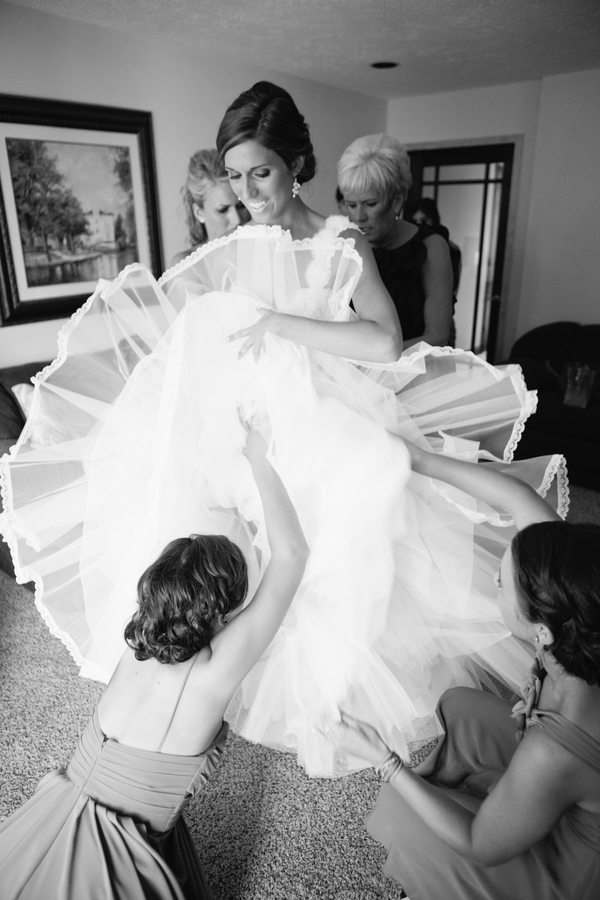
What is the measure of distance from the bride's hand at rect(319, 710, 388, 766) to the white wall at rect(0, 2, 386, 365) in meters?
2.73

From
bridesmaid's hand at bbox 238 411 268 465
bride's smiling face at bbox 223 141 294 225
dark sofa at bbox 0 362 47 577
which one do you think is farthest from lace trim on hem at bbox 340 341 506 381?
dark sofa at bbox 0 362 47 577

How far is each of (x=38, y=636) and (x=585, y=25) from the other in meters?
4.38

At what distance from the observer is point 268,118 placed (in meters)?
1.40

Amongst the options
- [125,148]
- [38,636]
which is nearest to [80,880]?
[38,636]

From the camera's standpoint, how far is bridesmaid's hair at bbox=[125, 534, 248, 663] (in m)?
1.19

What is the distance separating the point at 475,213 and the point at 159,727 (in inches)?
226

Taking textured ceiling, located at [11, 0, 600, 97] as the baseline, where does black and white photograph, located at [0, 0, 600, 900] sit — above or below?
below

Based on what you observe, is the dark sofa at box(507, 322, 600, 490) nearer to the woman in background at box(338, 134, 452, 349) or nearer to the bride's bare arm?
the woman in background at box(338, 134, 452, 349)

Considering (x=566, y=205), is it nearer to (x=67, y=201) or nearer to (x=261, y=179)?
(x=67, y=201)

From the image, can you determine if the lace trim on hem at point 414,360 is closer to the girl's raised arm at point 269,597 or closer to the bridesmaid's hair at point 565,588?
the girl's raised arm at point 269,597

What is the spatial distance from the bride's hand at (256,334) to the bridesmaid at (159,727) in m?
0.41

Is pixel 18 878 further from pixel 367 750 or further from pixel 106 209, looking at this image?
pixel 106 209

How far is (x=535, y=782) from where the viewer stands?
3.21 feet

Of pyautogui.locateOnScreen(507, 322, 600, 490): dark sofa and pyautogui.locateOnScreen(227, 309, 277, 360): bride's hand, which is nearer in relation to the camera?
pyautogui.locateOnScreen(227, 309, 277, 360): bride's hand
